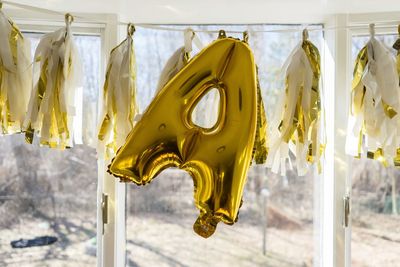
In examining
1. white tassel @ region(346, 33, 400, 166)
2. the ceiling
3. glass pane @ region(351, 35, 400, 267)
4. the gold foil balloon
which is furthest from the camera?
glass pane @ region(351, 35, 400, 267)

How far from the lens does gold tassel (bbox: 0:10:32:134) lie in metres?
1.13

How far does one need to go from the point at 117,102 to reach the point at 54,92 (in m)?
0.15

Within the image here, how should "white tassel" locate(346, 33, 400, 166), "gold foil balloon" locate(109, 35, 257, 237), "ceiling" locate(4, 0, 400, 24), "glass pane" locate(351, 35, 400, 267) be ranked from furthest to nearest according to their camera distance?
"glass pane" locate(351, 35, 400, 267)
"ceiling" locate(4, 0, 400, 24)
"white tassel" locate(346, 33, 400, 166)
"gold foil balloon" locate(109, 35, 257, 237)

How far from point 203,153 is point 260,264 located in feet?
2.65

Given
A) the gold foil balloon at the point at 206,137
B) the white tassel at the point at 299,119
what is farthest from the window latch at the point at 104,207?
the gold foil balloon at the point at 206,137

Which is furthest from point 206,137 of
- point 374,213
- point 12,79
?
point 374,213

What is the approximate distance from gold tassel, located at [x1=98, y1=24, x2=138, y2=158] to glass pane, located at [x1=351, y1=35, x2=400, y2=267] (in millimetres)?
672

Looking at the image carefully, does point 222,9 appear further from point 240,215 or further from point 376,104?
→ point 240,215

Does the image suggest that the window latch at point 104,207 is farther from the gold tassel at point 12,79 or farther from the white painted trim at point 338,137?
the white painted trim at point 338,137

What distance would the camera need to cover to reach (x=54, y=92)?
115cm

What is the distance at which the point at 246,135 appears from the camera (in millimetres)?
723

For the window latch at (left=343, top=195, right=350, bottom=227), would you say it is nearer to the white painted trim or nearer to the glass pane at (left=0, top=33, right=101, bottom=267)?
the white painted trim

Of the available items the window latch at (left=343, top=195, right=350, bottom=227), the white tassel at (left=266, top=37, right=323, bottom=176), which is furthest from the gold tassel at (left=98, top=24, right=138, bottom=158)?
the window latch at (left=343, top=195, right=350, bottom=227)

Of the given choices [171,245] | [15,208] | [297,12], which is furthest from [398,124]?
[15,208]
